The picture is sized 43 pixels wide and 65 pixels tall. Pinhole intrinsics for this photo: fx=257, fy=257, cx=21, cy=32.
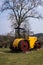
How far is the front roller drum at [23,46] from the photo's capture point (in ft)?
66.3

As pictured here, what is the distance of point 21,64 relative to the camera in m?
13.8

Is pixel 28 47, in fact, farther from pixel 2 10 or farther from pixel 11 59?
pixel 2 10

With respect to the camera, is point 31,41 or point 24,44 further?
point 31,41

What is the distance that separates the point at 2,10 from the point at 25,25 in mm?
5393

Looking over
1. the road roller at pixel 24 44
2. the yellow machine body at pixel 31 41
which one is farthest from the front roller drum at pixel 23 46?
the yellow machine body at pixel 31 41

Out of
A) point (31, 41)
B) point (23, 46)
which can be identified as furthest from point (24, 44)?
point (31, 41)

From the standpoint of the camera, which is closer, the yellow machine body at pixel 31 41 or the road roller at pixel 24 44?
the road roller at pixel 24 44

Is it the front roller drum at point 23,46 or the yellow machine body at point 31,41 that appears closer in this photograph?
the front roller drum at point 23,46

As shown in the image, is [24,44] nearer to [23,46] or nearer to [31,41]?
[23,46]

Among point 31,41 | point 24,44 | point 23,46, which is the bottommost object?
point 23,46

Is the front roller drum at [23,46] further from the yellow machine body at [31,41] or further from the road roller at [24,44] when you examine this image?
the yellow machine body at [31,41]

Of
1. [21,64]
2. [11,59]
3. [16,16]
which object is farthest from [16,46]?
[16,16]

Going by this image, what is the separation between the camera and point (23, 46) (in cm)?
2042

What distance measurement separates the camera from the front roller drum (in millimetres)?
20222
